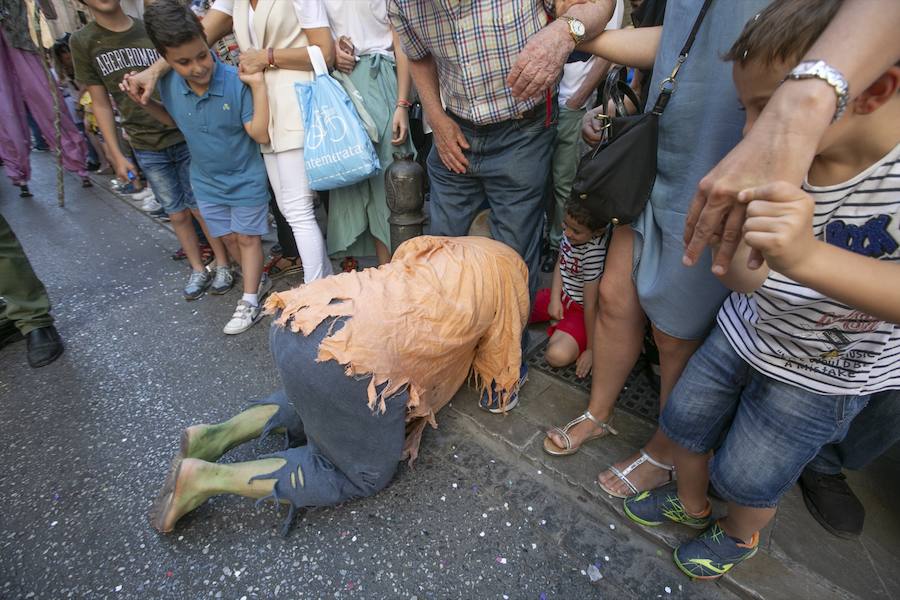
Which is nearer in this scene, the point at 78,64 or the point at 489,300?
the point at 489,300

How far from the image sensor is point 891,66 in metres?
0.78

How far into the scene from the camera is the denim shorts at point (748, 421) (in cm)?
117

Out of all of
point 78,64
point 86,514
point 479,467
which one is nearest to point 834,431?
point 479,467

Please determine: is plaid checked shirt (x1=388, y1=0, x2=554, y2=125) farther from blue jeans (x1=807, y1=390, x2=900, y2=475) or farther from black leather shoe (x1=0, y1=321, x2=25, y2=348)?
black leather shoe (x1=0, y1=321, x2=25, y2=348)

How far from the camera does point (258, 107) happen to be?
8.36 feet

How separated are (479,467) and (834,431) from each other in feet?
3.90

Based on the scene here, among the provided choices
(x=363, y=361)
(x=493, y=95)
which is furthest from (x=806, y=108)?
(x=493, y=95)

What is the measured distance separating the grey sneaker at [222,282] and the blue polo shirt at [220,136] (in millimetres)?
655

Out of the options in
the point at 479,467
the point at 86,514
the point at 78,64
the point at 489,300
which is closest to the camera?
the point at 489,300

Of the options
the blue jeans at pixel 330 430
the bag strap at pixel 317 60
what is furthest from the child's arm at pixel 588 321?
the bag strap at pixel 317 60

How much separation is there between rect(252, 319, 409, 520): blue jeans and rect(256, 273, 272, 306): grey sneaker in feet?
5.79

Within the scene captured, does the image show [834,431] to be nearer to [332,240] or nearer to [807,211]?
[807,211]

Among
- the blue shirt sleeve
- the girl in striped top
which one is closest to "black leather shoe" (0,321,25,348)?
the blue shirt sleeve

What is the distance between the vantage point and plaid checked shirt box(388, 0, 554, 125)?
5.63 ft
